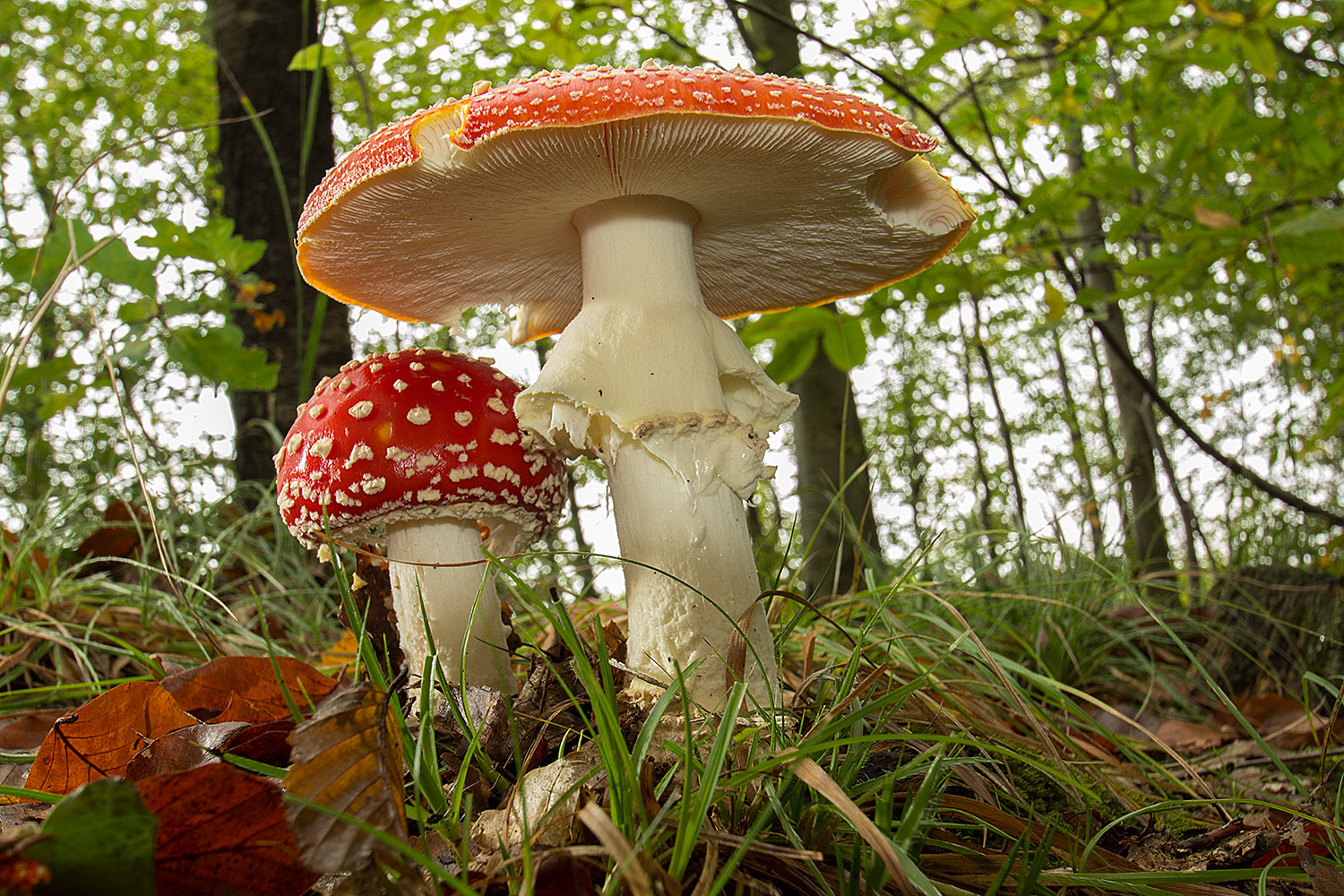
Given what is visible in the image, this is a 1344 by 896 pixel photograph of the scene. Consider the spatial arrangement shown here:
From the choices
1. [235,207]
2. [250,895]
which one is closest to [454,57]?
[235,207]

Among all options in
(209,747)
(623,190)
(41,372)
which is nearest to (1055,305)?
(623,190)

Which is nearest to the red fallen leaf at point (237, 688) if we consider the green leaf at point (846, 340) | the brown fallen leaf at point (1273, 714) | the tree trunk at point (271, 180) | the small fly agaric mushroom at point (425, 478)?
the small fly agaric mushroom at point (425, 478)

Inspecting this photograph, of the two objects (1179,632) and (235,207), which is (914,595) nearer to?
(1179,632)

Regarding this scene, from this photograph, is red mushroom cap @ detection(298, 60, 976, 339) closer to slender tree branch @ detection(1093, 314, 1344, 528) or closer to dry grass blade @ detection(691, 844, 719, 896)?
dry grass blade @ detection(691, 844, 719, 896)

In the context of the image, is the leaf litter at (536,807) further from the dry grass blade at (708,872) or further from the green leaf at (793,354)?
the green leaf at (793,354)

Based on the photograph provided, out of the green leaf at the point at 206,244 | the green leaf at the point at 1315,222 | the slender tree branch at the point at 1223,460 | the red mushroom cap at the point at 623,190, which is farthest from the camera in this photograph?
the slender tree branch at the point at 1223,460

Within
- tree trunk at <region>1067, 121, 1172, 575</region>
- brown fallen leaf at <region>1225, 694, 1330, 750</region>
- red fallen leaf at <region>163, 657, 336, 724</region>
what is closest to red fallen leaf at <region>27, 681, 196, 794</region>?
red fallen leaf at <region>163, 657, 336, 724</region>

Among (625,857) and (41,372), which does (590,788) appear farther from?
(41,372)
